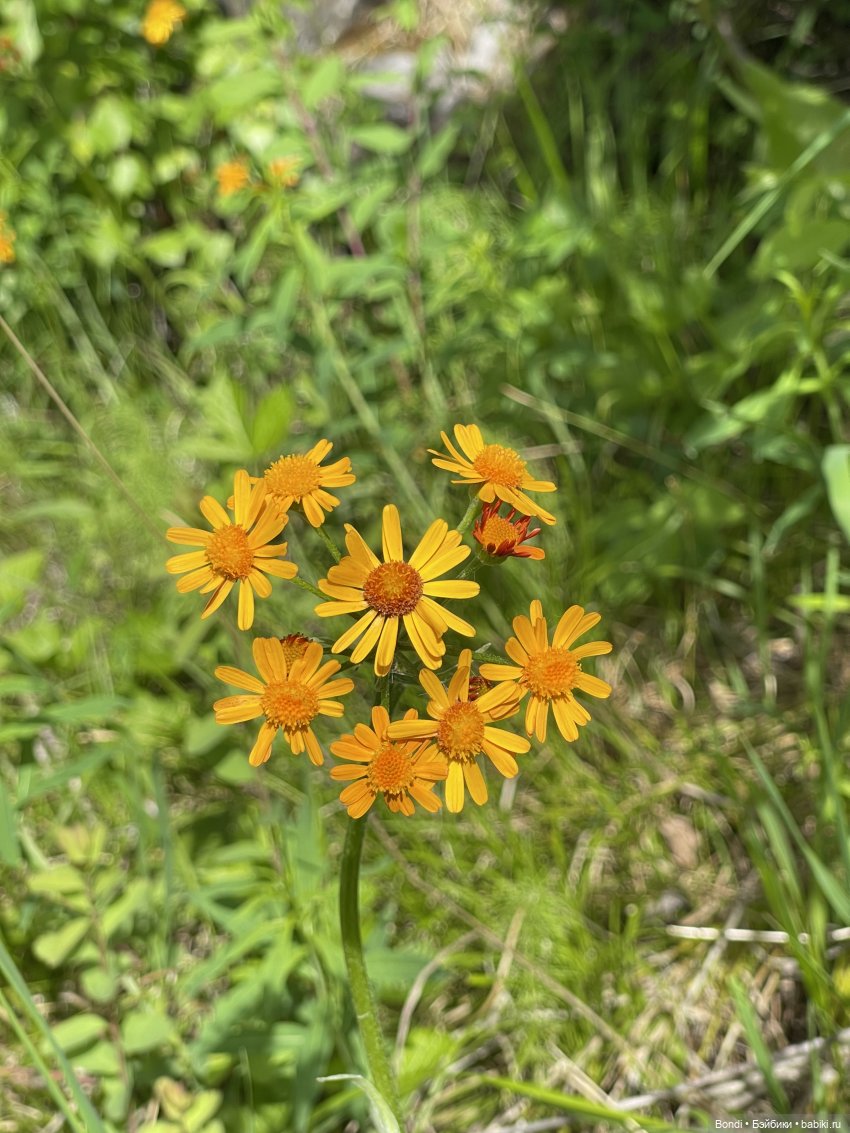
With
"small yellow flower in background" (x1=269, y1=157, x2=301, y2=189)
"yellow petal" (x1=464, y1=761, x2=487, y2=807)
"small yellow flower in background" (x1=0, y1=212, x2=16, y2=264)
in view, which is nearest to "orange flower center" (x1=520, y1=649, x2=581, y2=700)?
"yellow petal" (x1=464, y1=761, x2=487, y2=807)

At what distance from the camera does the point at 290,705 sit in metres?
0.94

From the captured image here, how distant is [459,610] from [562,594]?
285 mm

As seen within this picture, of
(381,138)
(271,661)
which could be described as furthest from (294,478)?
(381,138)

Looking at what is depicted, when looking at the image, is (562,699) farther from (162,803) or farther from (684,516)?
(684,516)

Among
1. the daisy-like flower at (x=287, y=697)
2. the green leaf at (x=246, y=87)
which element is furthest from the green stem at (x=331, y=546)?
the green leaf at (x=246, y=87)

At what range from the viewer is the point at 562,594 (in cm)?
218

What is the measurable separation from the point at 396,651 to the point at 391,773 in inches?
5.9

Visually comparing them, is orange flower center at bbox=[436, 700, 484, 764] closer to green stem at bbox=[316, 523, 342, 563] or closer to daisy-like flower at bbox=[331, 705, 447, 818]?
daisy-like flower at bbox=[331, 705, 447, 818]

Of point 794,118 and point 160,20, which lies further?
point 160,20

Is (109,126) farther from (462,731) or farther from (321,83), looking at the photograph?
(462,731)

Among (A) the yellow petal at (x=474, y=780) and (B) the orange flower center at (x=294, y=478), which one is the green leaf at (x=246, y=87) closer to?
(B) the orange flower center at (x=294, y=478)

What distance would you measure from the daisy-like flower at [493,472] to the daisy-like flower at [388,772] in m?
0.27

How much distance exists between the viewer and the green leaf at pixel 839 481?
163 cm

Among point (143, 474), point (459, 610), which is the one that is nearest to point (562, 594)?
point (459, 610)
